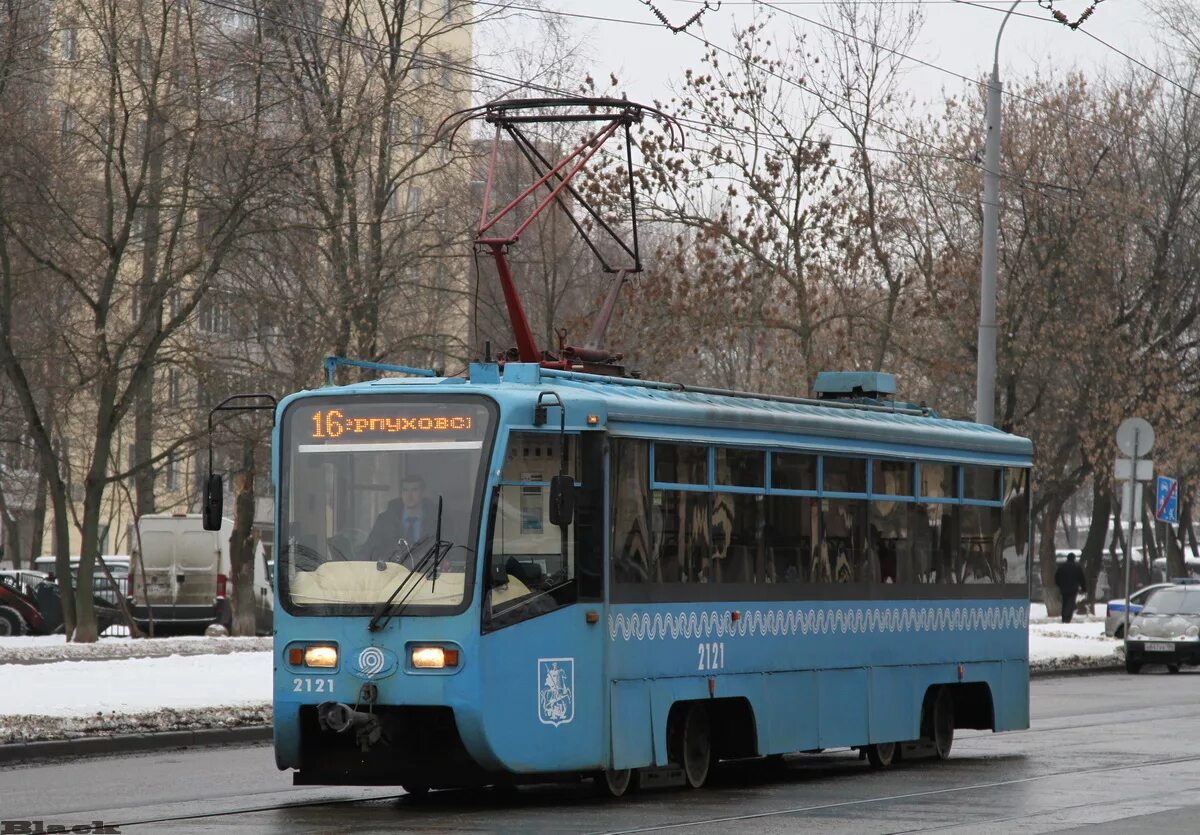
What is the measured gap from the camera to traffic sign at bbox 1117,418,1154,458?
31031 mm

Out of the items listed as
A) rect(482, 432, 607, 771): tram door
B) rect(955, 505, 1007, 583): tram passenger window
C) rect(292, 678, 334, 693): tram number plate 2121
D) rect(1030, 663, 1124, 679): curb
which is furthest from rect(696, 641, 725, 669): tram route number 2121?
rect(1030, 663, 1124, 679): curb

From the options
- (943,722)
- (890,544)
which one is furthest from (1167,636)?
(890,544)

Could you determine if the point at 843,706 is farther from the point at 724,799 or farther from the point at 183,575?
the point at 183,575

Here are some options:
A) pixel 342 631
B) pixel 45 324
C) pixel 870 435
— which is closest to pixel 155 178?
pixel 45 324

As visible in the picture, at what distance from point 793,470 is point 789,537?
0.45 m

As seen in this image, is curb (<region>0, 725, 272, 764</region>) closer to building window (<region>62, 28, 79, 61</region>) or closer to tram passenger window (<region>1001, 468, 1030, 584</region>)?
tram passenger window (<region>1001, 468, 1030, 584</region>)

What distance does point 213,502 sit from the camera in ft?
42.5

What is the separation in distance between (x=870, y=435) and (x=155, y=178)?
16.3m

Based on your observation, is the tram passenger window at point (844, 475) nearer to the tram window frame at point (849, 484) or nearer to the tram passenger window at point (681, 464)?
the tram window frame at point (849, 484)

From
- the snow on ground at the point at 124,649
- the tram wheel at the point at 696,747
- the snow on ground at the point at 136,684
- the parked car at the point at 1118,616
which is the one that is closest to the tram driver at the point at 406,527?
the tram wheel at the point at 696,747

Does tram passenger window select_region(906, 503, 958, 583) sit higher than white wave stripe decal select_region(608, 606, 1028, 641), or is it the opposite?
tram passenger window select_region(906, 503, 958, 583)

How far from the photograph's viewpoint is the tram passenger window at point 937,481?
631 inches

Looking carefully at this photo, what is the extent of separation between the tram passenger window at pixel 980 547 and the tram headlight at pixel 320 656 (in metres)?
6.16

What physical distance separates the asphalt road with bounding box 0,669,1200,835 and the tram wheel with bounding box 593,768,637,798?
9 centimetres
